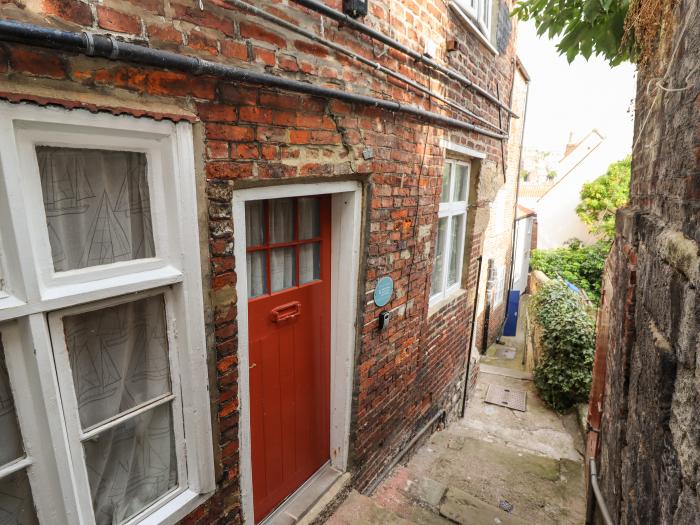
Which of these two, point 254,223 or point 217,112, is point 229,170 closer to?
point 217,112

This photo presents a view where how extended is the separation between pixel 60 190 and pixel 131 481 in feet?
4.53

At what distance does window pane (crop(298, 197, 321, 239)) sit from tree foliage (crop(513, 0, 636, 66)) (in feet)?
7.33

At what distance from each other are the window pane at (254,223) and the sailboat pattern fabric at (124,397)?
69 cm

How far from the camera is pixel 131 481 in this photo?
1865 millimetres

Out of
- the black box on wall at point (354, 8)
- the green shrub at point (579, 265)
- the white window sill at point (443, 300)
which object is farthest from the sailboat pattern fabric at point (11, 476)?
the green shrub at point (579, 265)

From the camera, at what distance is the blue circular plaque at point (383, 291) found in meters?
3.08

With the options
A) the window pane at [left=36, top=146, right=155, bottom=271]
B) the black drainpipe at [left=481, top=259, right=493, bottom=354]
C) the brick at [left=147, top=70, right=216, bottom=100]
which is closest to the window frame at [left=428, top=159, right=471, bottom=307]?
the brick at [left=147, top=70, right=216, bottom=100]

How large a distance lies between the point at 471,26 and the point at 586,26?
1.15 m

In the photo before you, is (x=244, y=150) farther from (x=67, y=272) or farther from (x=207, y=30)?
(x=67, y=272)

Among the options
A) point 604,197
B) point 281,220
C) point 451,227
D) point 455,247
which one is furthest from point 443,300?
point 604,197

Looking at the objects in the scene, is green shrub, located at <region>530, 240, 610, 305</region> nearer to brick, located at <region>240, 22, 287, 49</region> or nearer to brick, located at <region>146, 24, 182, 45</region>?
brick, located at <region>240, 22, 287, 49</region>

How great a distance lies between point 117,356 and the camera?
68.0 inches

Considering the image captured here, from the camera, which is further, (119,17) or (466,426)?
(466,426)

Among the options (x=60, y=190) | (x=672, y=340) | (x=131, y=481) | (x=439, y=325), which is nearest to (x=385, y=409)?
(x=439, y=325)
